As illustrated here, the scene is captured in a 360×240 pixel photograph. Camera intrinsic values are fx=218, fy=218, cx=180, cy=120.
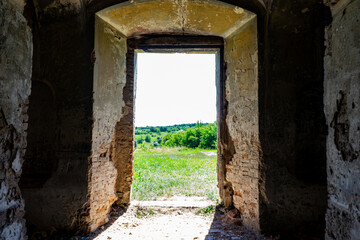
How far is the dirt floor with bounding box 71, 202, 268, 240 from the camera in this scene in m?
3.18

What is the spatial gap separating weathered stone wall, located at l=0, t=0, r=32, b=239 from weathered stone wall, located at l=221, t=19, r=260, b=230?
2.91 m

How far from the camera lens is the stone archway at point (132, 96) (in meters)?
3.32

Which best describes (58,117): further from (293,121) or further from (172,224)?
(293,121)

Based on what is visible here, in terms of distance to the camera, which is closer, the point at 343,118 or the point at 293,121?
the point at 343,118

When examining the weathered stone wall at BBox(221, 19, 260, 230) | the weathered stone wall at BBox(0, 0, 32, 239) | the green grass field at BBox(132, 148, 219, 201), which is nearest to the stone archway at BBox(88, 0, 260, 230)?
the weathered stone wall at BBox(221, 19, 260, 230)

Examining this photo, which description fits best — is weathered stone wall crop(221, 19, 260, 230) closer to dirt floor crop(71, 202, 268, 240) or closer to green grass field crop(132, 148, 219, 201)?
dirt floor crop(71, 202, 268, 240)

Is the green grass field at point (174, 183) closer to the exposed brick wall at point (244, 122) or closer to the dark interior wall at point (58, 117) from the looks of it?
the exposed brick wall at point (244, 122)

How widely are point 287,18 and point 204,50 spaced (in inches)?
63.6

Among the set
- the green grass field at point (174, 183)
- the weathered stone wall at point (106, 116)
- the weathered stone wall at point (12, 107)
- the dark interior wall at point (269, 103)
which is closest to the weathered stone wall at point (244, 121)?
the dark interior wall at point (269, 103)

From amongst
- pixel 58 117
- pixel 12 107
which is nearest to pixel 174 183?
pixel 58 117

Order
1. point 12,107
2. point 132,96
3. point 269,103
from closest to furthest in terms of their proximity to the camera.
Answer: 1. point 12,107
2. point 269,103
3. point 132,96

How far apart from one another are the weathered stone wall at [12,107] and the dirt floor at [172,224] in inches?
50.3

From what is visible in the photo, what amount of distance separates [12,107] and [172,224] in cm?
280

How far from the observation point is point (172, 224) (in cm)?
358
